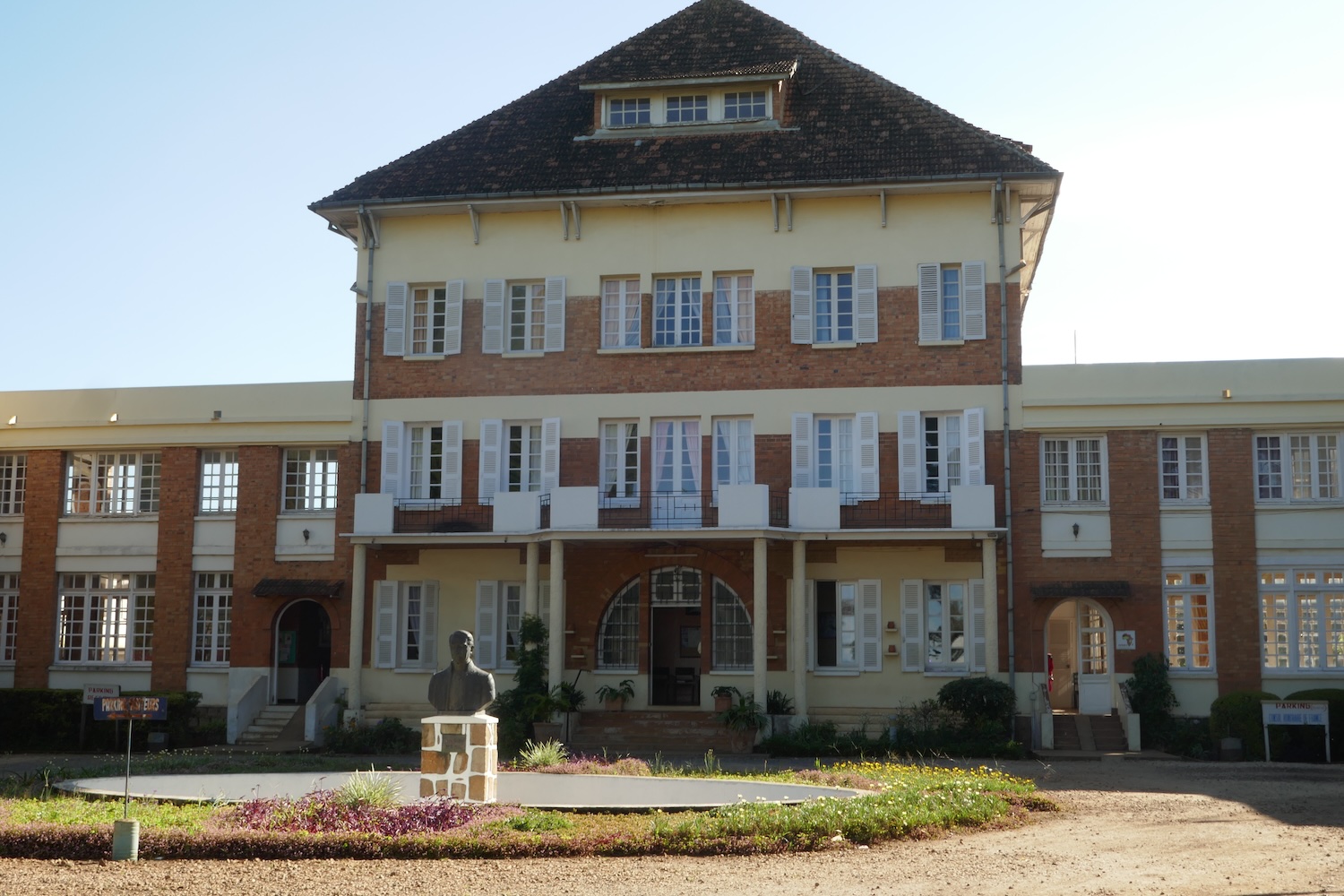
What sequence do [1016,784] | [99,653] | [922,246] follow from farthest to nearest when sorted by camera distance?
1. [99,653]
2. [922,246]
3. [1016,784]

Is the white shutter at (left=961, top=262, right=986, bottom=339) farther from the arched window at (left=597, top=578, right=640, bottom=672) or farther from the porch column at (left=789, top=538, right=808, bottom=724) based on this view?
the arched window at (left=597, top=578, right=640, bottom=672)

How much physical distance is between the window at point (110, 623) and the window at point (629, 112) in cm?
1351

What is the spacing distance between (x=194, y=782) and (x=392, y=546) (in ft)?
35.7

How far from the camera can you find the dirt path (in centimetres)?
1125

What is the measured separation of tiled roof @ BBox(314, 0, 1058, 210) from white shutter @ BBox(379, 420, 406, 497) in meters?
4.60

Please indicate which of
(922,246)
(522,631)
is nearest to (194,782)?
(522,631)

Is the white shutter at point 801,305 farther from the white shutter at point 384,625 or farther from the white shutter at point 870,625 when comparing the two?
the white shutter at point 384,625

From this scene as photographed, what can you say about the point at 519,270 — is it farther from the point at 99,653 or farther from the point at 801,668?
the point at 99,653

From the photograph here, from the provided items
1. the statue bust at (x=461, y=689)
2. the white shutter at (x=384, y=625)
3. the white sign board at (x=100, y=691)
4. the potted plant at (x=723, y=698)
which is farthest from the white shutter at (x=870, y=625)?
the white sign board at (x=100, y=691)

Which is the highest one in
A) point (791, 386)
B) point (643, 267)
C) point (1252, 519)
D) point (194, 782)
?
point (643, 267)

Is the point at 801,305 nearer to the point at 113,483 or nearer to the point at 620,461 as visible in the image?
the point at 620,461

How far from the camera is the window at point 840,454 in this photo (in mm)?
26719

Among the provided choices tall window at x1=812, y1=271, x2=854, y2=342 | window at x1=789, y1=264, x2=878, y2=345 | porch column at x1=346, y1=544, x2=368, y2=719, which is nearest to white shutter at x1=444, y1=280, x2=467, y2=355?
porch column at x1=346, y1=544, x2=368, y2=719

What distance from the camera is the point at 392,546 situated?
1106 inches
